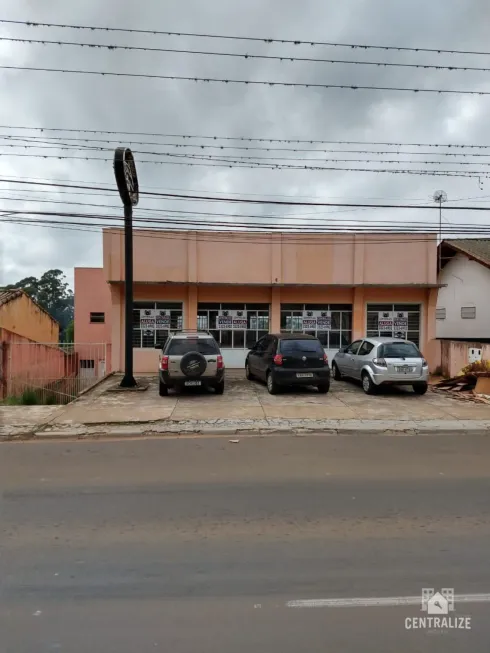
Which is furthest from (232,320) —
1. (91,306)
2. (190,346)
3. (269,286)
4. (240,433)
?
(91,306)

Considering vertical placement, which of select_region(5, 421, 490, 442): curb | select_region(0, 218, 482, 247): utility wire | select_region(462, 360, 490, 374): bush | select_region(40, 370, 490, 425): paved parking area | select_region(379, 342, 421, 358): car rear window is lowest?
select_region(5, 421, 490, 442): curb

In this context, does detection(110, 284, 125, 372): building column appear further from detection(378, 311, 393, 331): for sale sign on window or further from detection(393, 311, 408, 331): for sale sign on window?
detection(393, 311, 408, 331): for sale sign on window

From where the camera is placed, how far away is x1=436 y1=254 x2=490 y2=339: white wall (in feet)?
75.5

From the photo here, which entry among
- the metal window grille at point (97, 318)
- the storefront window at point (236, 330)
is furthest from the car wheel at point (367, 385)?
the metal window grille at point (97, 318)

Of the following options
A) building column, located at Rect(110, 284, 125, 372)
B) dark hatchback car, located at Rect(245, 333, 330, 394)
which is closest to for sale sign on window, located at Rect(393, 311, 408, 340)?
dark hatchback car, located at Rect(245, 333, 330, 394)

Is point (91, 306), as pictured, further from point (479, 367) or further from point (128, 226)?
point (479, 367)

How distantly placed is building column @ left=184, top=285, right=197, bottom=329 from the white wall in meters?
14.7

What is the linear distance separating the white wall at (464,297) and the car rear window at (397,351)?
1282 cm

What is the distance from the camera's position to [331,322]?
18.8 meters

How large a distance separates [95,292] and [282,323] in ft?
70.1

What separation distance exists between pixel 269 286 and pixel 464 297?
12155 millimetres

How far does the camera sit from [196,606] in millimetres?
3043

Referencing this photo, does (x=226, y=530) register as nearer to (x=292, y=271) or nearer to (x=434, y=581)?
(x=434, y=581)

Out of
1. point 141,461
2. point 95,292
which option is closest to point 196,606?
point 141,461
